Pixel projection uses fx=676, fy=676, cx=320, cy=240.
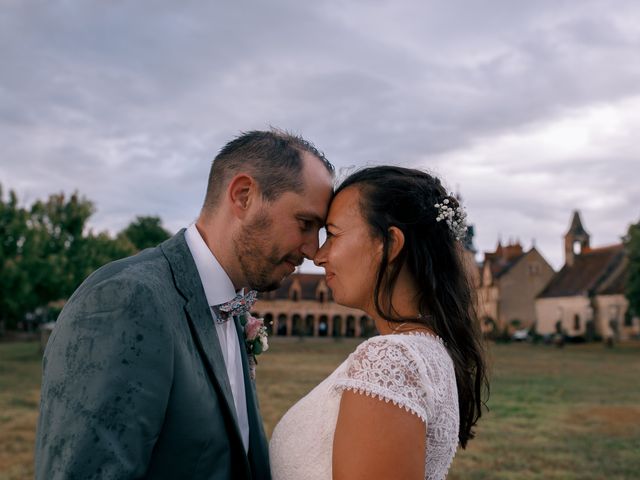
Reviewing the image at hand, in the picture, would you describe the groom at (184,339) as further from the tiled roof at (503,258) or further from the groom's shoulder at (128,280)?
the tiled roof at (503,258)

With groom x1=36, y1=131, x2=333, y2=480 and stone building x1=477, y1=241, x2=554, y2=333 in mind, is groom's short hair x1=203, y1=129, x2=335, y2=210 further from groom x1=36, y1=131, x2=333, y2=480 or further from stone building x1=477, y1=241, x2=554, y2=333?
stone building x1=477, y1=241, x2=554, y2=333

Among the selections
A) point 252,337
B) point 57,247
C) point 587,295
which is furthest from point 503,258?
point 252,337

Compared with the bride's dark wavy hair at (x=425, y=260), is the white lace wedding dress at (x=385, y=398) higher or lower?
lower

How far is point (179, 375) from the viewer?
2590mm

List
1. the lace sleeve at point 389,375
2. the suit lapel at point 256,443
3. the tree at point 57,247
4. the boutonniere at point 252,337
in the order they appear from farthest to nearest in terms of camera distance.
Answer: the tree at point 57,247 < the boutonniere at point 252,337 < the suit lapel at point 256,443 < the lace sleeve at point 389,375

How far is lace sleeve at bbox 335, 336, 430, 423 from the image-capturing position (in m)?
2.61

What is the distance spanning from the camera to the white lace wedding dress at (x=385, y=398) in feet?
8.73

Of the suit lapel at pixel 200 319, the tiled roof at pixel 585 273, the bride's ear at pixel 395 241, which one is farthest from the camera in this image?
the tiled roof at pixel 585 273

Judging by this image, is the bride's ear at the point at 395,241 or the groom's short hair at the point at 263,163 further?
the groom's short hair at the point at 263,163

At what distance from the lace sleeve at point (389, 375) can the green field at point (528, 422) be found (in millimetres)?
4104

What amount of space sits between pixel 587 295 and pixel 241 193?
7555cm

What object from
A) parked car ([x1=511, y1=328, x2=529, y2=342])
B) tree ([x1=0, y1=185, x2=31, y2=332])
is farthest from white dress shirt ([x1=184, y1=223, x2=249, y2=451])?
parked car ([x1=511, y1=328, x2=529, y2=342])

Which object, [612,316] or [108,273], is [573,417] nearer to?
[108,273]

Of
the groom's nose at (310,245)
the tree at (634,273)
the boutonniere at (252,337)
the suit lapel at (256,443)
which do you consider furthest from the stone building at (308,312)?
the groom's nose at (310,245)
